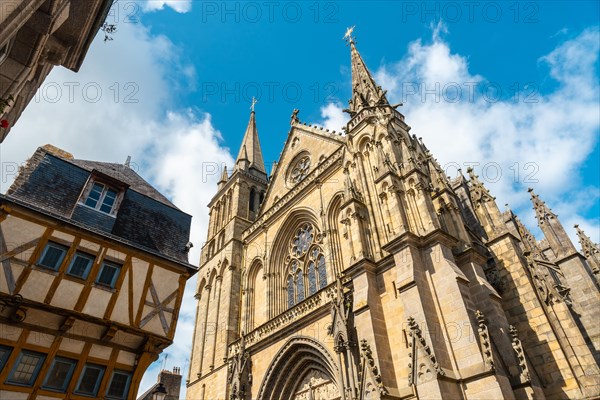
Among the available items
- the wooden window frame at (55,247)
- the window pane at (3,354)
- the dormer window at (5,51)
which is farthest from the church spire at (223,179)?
the dormer window at (5,51)

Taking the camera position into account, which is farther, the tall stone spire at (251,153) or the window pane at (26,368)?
the tall stone spire at (251,153)

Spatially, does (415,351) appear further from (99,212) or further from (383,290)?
(99,212)

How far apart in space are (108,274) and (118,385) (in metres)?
2.53

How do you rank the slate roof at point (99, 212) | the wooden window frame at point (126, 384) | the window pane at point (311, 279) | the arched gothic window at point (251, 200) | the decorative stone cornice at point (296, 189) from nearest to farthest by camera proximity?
the wooden window frame at point (126, 384) → the slate roof at point (99, 212) → the window pane at point (311, 279) → the decorative stone cornice at point (296, 189) → the arched gothic window at point (251, 200)

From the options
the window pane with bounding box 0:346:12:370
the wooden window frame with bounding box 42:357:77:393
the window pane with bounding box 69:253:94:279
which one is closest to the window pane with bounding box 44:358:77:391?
the wooden window frame with bounding box 42:357:77:393

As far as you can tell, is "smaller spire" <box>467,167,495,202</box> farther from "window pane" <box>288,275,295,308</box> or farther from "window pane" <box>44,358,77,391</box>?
"window pane" <box>44,358,77,391</box>

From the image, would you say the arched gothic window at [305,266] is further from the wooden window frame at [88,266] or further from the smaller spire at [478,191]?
the wooden window frame at [88,266]

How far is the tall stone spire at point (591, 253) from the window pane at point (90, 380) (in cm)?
1751

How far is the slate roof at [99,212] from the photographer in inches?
347

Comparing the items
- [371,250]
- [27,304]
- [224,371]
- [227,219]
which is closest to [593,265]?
[371,250]

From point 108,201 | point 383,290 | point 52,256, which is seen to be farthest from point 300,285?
point 52,256

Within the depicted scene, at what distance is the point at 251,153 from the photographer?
24.7 meters

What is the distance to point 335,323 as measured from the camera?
10328 mm

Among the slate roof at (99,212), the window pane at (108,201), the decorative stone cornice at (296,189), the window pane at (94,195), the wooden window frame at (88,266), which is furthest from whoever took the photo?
the decorative stone cornice at (296,189)
